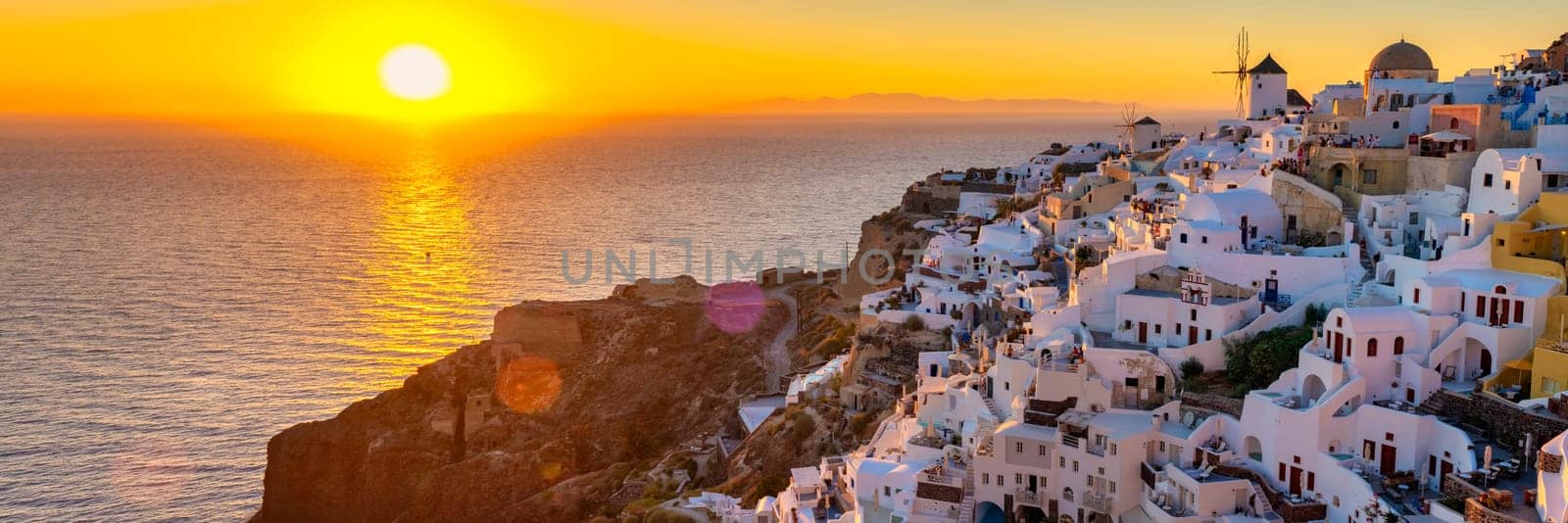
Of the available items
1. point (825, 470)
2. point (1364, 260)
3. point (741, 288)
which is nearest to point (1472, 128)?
point (1364, 260)

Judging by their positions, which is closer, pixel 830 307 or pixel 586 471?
pixel 586 471

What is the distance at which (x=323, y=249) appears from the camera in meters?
83.9

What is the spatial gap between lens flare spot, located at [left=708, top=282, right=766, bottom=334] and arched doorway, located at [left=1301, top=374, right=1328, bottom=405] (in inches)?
1028

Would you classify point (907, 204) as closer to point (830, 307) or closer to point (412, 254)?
point (830, 307)

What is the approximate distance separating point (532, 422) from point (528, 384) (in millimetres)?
2774

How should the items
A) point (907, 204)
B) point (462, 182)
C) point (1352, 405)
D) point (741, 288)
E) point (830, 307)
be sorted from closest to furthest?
1. point (1352, 405)
2. point (830, 307)
3. point (741, 288)
4. point (907, 204)
5. point (462, 182)

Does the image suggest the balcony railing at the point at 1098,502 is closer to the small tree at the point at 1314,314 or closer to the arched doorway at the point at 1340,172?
the small tree at the point at 1314,314

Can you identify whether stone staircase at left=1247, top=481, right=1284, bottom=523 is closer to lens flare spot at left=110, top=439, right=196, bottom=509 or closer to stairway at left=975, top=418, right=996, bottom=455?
stairway at left=975, top=418, right=996, bottom=455

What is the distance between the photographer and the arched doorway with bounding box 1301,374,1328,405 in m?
22.6

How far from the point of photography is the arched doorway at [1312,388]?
74.2ft

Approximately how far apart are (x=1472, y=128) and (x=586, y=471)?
79.4 feet

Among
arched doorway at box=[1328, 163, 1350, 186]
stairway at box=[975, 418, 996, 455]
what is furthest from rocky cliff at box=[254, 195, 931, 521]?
arched doorway at box=[1328, 163, 1350, 186]

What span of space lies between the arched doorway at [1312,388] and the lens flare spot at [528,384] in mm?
26580

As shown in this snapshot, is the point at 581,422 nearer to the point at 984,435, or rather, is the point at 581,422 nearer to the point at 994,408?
the point at 994,408
